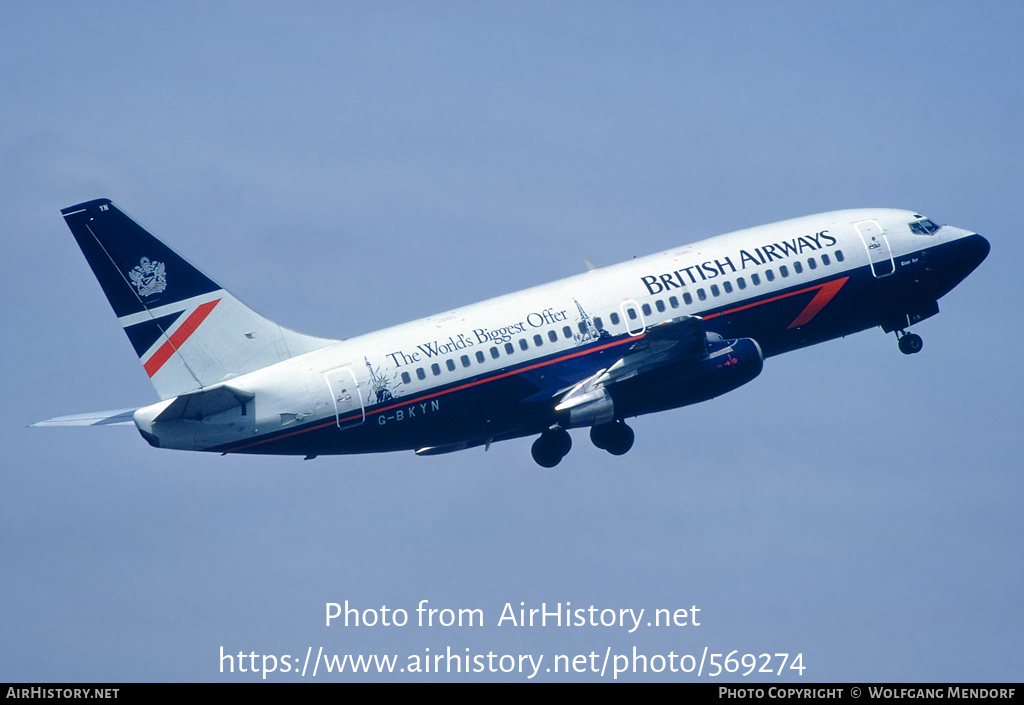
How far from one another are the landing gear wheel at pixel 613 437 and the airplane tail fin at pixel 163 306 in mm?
13636

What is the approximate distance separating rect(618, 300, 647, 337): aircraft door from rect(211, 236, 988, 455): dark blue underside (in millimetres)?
426

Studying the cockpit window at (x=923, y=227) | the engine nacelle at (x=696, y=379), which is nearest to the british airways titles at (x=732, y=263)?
the engine nacelle at (x=696, y=379)

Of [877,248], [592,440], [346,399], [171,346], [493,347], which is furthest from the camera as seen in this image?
[877,248]

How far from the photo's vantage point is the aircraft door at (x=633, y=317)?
5816 centimetres

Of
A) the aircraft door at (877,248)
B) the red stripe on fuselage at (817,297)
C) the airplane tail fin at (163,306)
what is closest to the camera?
the airplane tail fin at (163,306)

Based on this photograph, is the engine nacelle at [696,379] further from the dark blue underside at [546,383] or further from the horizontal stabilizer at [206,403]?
the horizontal stabilizer at [206,403]

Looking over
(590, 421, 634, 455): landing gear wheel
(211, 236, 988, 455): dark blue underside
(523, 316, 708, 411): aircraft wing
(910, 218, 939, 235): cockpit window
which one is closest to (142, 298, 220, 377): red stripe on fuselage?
(211, 236, 988, 455): dark blue underside

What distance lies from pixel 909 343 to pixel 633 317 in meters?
14.1

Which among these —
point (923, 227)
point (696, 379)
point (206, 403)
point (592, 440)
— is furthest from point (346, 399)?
point (923, 227)

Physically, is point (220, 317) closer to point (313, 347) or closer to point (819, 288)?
point (313, 347)

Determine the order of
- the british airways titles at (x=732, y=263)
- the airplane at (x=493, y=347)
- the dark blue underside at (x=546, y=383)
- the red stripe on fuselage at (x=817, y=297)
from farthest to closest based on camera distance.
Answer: the red stripe on fuselage at (x=817, y=297)
the british airways titles at (x=732, y=263)
the dark blue underside at (x=546, y=383)
the airplane at (x=493, y=347)

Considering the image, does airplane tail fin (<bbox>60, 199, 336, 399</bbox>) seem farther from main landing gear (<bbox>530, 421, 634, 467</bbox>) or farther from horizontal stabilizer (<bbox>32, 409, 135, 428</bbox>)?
main landing gear (<bbox>530, 421, 634, 467</bbox>)

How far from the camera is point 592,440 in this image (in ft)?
201

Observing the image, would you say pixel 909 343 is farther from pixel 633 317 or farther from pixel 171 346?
pixel 171 346
